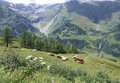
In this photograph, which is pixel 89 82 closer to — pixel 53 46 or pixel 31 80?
pixel 31 80

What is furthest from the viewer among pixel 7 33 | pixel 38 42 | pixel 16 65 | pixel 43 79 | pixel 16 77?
pixel 38 42

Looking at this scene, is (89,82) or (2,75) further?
Result: (89,82)

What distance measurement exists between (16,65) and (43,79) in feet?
12.8

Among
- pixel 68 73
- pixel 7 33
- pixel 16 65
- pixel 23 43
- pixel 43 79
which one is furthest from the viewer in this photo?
pixel 23 43

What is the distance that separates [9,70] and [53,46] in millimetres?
74484

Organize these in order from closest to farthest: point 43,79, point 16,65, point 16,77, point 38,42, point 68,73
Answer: point 16,77 → point 43,79 → point 16,65 → point 68,73 → point 38,42

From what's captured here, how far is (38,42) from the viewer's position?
82.7 metres

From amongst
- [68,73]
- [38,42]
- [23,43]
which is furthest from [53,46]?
[68,73]

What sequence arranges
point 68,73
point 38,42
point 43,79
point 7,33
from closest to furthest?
point 43,79 → point 68,73 → point 7,33 → point 38,42

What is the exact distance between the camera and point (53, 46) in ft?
282

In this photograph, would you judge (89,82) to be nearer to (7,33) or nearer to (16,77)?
(16,77)

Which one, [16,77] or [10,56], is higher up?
[10,56]

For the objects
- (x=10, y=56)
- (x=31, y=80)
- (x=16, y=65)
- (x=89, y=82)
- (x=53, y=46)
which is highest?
(x=10, y=56)

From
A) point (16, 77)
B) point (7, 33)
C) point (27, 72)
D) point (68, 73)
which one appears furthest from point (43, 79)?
point (7, 33)
